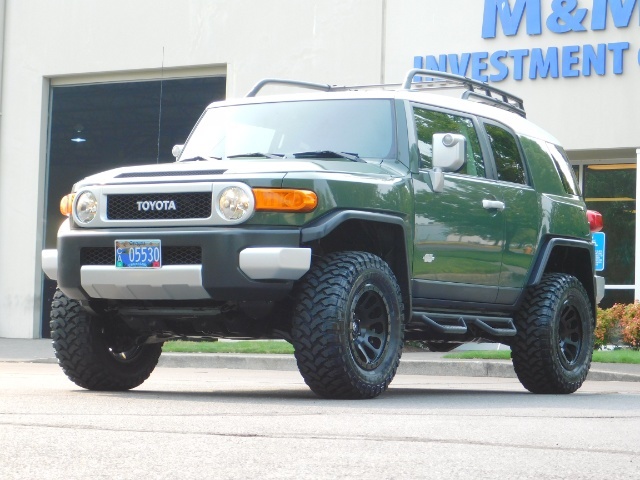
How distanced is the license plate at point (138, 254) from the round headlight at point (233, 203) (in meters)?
0.45

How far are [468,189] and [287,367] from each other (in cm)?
632

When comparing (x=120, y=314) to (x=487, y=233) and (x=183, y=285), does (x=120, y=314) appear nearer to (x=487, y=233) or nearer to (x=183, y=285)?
(x=183, y=285)

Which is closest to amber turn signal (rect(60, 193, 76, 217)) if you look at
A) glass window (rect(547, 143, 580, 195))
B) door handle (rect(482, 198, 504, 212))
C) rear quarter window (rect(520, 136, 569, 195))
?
door handle (rect(482, 198, 504, 212))

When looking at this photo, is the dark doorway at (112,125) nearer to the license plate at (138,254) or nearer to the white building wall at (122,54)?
the white building wall at (122,54)

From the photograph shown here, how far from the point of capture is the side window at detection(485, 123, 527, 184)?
10.2 m

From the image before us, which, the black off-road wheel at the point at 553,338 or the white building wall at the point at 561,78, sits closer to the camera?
the black off-road wheel at the point at 553,338

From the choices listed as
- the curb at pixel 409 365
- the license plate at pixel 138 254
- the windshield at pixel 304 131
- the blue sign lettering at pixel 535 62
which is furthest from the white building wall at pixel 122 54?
the license plate at pixel 138 254

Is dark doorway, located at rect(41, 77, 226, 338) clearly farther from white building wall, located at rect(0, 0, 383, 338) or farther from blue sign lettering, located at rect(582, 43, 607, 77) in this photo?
blue sign lettering, located at rect(582, 43, 607, 77)

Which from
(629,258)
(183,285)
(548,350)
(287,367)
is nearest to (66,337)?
(183,285)

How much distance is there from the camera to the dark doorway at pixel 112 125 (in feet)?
78.3

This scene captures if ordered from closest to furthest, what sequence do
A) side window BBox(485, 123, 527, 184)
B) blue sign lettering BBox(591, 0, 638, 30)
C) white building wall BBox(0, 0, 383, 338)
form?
1. side window BBox(485, 123, 527, 184)
2. blue sign lettering BBox(591, 0, 638, 30)
3. white building wall BBox(0, 0, 383, 338)

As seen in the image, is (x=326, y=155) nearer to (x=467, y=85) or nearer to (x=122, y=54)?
(x=467, y=85)

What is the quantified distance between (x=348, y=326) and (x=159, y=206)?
1.34 m

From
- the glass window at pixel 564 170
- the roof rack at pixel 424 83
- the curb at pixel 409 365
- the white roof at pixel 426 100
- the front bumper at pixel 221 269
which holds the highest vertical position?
the roof rack at pixel 424 83
